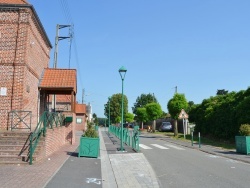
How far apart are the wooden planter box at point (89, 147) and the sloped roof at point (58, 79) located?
23.4 feet

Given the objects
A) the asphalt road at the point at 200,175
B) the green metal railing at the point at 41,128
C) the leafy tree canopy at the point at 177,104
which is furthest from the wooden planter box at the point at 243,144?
the leafy tree canopy at the point at 177,104

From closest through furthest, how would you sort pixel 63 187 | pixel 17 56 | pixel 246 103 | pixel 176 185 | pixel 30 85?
1. pixel 63 187
2. pixel 176 185
3. pixel 17 56
4. pixel 30 85
5. pixel 246 103

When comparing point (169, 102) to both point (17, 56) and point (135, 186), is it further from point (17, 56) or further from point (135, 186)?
point (135, 186)

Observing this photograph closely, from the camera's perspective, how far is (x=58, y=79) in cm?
2184

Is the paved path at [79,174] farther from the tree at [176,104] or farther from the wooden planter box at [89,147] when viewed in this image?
the tree at [176,104]

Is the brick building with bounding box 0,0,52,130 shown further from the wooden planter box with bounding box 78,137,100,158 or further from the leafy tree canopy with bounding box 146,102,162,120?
the leafy tree canopy with bounding box 146,102,162,120

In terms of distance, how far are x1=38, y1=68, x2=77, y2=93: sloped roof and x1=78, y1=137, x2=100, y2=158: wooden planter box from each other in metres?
7.13

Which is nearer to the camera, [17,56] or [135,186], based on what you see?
[135,186]

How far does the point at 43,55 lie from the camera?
2380cm

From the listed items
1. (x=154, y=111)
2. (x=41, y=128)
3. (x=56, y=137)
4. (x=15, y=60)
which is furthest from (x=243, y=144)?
(x=154, y=111)

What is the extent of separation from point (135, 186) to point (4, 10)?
13.7 meters

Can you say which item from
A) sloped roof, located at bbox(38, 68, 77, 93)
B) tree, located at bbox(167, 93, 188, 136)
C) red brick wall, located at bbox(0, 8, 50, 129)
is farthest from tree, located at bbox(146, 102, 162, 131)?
red brick wall, located at bbox(0, 8, 50, 129)

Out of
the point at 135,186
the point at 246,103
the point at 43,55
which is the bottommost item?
the point at 135,186

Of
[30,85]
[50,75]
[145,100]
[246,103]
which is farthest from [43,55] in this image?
[145,100]
